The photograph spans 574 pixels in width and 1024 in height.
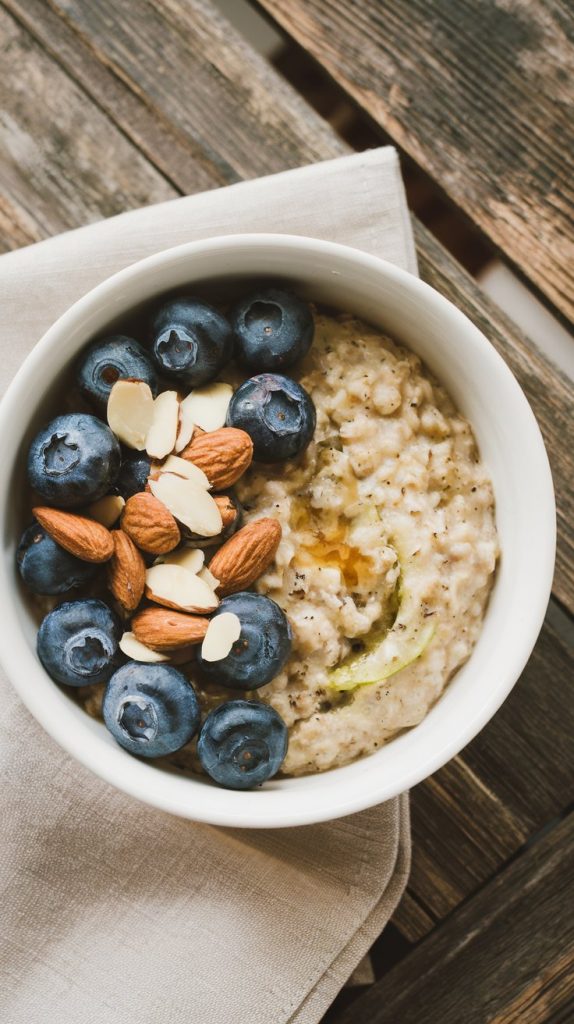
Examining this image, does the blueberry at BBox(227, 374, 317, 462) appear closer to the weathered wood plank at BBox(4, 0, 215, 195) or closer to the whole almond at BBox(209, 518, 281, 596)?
the whole almond at BBox(209, 518, 281, 596)

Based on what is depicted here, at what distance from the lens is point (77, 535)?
38.3 inches

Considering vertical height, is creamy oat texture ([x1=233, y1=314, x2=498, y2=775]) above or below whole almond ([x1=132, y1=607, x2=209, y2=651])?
above

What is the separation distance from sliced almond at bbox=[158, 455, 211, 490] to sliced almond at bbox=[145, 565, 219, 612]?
10 cm

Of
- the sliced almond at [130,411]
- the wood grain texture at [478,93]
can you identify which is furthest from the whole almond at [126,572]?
the wood grain texture at [478,93]

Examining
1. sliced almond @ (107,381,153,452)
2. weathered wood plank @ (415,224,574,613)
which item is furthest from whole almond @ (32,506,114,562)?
weathered wood plank @ (415,224,574,613)

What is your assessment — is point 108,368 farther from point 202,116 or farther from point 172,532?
point 202,116

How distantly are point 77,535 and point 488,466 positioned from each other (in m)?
0.48

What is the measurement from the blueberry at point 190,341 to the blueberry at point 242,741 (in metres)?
0.36

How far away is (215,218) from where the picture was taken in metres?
1.22

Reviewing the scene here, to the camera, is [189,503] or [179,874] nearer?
[189,503]

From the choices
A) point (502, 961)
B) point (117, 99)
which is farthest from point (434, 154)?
point (502, 961)

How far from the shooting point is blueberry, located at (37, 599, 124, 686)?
0.98m

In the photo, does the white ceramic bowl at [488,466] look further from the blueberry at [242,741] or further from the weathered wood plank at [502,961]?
the weathered wood plank at [502,961]

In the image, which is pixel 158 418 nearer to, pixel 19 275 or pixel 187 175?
pixel 19 275
